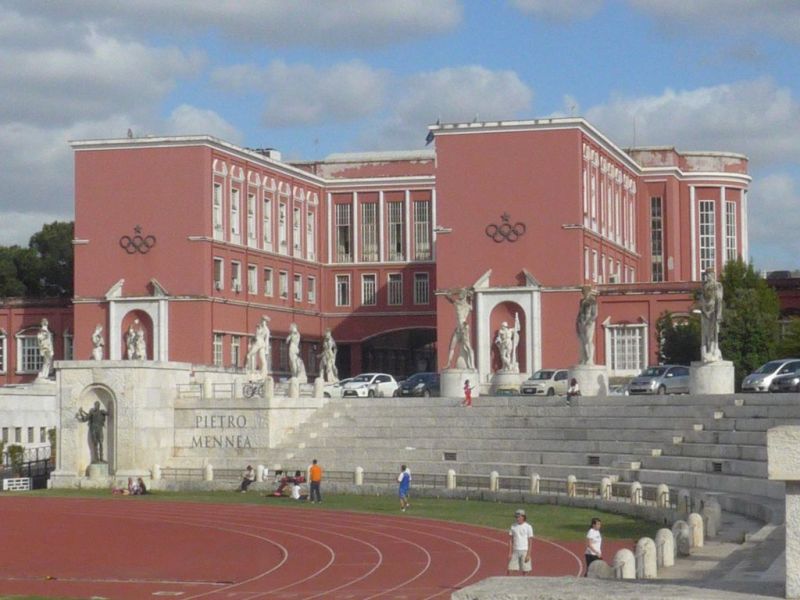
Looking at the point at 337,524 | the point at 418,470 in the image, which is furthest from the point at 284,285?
the point at 337,524

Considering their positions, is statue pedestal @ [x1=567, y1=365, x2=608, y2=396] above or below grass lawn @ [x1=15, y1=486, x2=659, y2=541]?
above

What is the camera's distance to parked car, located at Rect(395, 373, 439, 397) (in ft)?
219

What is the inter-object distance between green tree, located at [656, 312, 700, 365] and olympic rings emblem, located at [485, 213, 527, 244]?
26.9 feet

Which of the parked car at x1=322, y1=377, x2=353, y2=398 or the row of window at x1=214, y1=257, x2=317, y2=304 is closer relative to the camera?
the parked car at x1=322, y1=377, x2=353, y2=398

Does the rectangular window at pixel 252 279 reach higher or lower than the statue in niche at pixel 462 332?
higher

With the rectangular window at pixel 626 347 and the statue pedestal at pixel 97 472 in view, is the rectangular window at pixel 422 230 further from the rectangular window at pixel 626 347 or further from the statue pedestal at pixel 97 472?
the statue pedestal at pixel 97 472

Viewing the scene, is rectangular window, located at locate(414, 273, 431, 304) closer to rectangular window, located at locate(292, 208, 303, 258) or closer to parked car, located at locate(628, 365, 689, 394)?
rectangular window, located at locate(292, 208, 303, 258)

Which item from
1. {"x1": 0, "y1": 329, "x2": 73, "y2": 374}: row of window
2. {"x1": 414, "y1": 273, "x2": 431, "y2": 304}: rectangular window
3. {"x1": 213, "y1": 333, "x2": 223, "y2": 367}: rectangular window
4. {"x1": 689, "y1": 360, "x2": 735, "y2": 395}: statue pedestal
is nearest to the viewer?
{"x1": 689, "y1": 360, "x2": 735, "y2": 395}: statue pedestal

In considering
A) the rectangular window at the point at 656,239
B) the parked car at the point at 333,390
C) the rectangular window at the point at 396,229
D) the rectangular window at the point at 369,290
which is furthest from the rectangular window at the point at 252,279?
the rectangular window at the point at 656,239

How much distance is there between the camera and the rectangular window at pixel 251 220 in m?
85.2

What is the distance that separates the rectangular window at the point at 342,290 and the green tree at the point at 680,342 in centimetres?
2549

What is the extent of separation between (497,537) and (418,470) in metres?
14.3

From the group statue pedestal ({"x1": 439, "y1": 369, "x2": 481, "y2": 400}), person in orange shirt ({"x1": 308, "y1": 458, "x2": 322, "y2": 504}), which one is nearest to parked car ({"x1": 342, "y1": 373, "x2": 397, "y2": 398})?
statue pedestal ({"x1": 439, "y1": 369, "x2": 481, "y2": 400})

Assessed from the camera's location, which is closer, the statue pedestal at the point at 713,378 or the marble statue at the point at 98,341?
the statue pedestal at the point at 713,378
